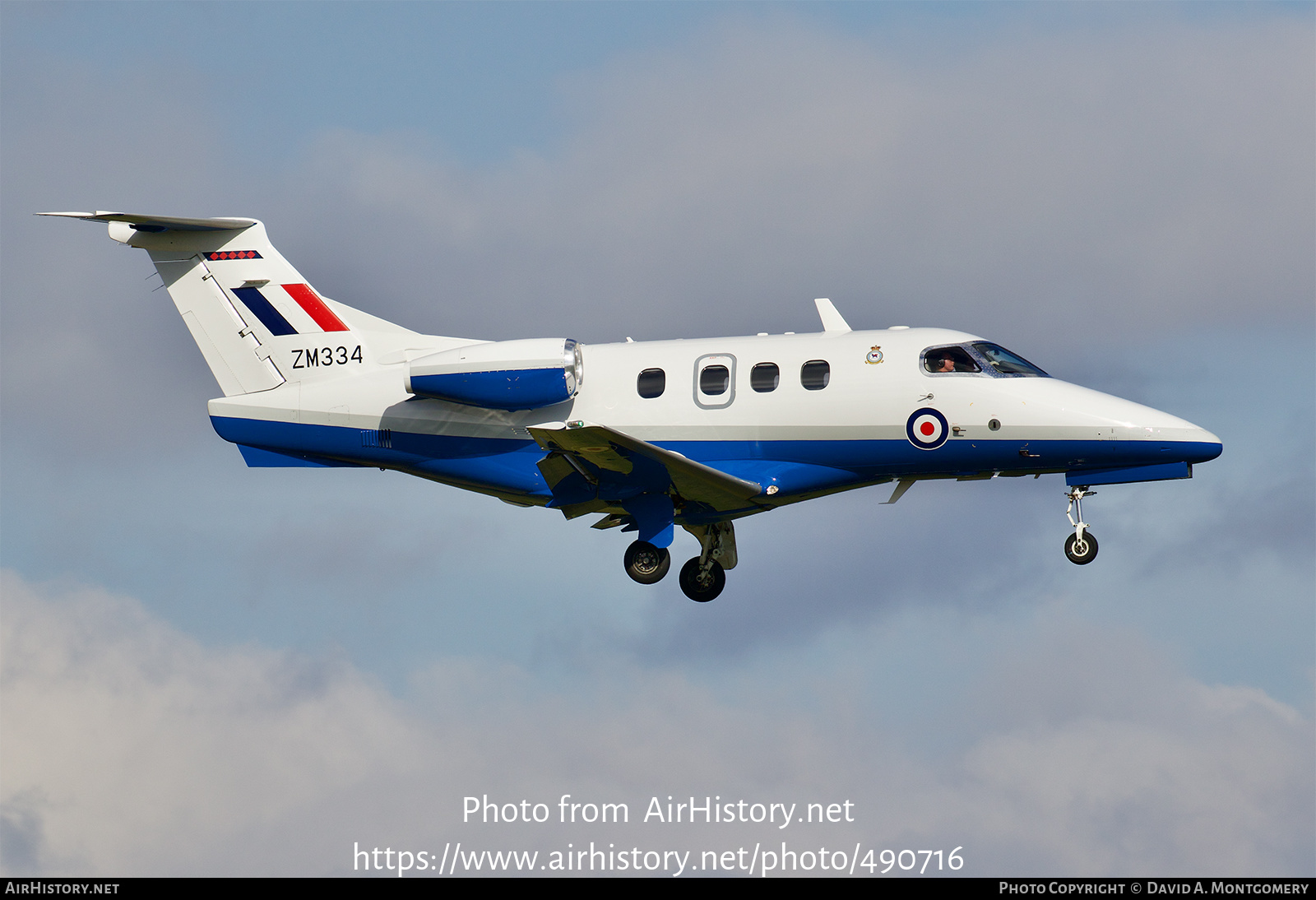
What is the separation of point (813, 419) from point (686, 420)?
2.14 m

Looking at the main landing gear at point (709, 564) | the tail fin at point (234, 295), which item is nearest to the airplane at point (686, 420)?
the tail fin at point (234, 295)

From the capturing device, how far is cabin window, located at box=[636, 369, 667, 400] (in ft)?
78.6

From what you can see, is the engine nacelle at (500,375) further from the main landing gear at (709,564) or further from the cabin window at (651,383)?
the main landing gear at (709,564)

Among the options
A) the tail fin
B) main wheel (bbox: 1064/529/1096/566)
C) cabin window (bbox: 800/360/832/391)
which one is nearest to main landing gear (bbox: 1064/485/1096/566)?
main wheel (bbox: 1064/529/1096/566)

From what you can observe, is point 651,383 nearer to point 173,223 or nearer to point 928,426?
point 928,426

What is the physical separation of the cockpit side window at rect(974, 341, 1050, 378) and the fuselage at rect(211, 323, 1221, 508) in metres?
0.11

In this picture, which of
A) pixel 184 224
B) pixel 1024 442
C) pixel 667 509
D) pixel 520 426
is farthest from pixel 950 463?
pixel 184 224

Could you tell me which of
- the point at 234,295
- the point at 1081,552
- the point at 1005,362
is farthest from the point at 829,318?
the point at 234,295

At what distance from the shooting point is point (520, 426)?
2442cm

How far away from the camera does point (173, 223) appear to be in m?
26.1

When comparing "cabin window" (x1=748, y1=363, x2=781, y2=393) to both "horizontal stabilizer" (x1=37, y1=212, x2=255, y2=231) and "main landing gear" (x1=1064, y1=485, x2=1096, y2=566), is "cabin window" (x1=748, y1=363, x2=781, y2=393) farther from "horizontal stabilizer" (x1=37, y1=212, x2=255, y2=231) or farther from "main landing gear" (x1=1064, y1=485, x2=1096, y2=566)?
"horizontal stabilizer" (x1=37, y1=212, x2=255, y2=231)

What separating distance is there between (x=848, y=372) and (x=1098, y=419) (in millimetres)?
4088

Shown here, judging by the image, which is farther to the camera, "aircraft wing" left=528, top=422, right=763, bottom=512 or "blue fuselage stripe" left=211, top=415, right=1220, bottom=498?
"blue fuselage stripe" left=211, top=415, right=1220, bottom=498

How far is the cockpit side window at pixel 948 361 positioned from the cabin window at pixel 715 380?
3270 mm
